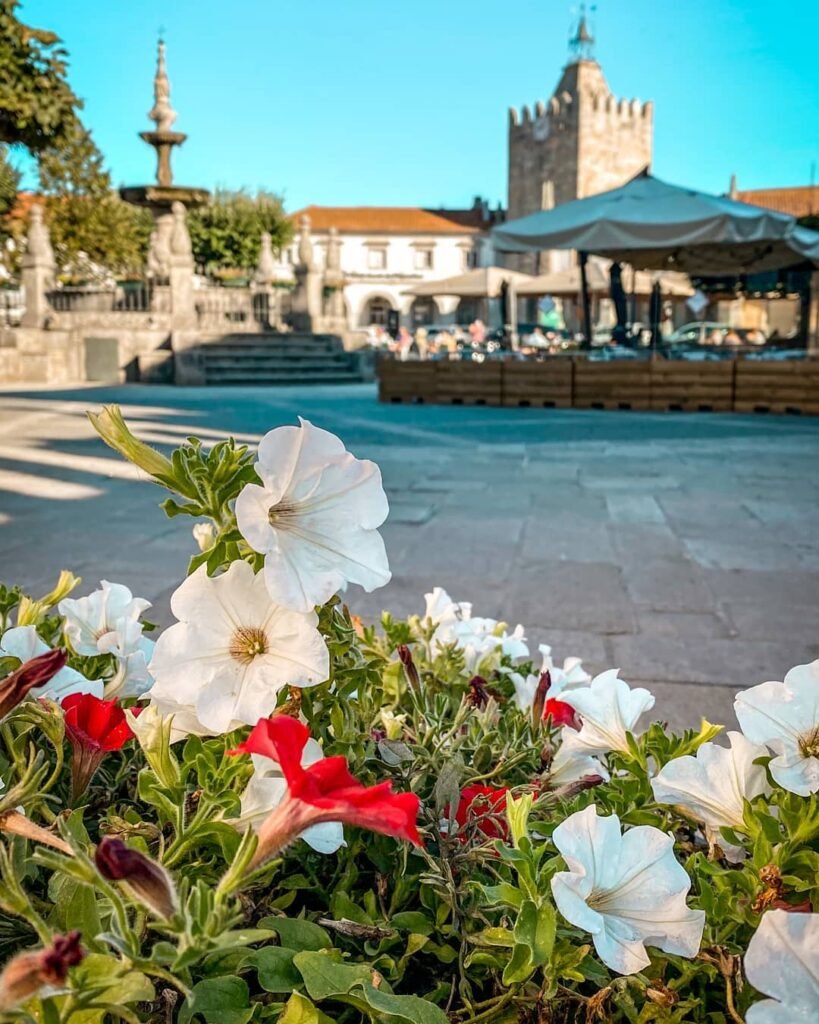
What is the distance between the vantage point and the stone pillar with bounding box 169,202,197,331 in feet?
65.3

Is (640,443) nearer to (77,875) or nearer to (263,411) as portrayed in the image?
(263,411)

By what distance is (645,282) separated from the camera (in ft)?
121

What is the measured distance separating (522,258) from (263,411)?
41.5 metres

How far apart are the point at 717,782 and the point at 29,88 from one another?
14.0 m

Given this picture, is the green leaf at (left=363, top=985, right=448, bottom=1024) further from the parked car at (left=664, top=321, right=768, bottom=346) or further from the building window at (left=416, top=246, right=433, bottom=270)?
the building window at (left=416, top=246, right=433, bottom=270)

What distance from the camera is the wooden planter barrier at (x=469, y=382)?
43.0 feet

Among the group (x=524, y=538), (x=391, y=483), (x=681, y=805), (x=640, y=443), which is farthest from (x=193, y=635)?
(x=640, y=443)

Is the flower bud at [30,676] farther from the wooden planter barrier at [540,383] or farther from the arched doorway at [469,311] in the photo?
the arched doorway at [469,311]

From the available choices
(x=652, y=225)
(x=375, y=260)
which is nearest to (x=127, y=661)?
(x=652, y=225)

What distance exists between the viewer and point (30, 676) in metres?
0.59

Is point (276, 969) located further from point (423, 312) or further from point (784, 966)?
point (423, 312)

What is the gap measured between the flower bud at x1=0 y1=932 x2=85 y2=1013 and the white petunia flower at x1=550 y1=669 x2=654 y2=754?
1.91ft

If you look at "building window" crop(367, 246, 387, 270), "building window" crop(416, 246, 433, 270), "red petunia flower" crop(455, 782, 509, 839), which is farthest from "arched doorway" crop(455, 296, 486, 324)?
"red petunia flower" crop(455, 782, 509, 839)

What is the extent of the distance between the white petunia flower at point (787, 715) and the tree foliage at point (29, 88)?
13619 millimetres
